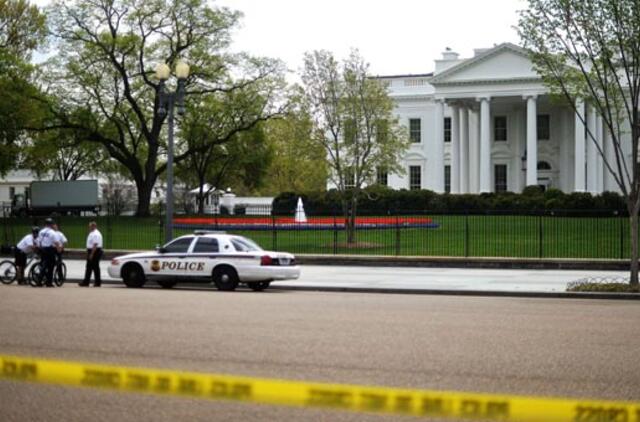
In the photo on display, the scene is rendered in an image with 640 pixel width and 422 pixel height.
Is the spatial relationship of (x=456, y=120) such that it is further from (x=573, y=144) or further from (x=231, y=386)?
(x=231, y=386)

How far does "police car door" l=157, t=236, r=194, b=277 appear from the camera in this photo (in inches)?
903

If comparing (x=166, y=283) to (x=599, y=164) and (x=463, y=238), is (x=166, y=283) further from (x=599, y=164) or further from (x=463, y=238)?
(x=599, y=164)

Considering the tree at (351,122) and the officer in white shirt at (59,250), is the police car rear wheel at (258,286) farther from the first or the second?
the tree at (351,122)

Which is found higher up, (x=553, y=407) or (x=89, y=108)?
(x=89, y=108)

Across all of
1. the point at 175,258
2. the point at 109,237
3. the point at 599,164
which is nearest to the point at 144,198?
the point at 109,237

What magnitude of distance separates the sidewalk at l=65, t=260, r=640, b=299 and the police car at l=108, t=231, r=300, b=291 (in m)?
1.79

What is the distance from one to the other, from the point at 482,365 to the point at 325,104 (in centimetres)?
2901

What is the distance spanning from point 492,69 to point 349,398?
65777 mm

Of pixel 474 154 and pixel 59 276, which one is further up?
pixel 474 154

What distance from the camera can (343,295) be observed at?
21656 mm

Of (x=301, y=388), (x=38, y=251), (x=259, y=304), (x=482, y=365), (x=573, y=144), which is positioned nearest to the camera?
(x=301, y=388)

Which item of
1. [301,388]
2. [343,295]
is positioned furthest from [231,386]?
[343,295]

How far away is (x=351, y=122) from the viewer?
38312 millimetres

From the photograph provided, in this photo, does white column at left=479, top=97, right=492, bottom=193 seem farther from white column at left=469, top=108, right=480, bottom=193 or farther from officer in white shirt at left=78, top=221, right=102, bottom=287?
officer in white shirt at left=78, top=221, right=102, bottom=287
